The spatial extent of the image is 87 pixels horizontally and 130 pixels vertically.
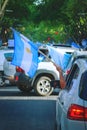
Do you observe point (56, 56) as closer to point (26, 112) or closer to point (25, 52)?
point (25, 52)

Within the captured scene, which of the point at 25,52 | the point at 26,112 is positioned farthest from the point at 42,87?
the point at 25,52

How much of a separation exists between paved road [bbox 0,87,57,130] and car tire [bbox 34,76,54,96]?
231 millimetres

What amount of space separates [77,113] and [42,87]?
14605mm

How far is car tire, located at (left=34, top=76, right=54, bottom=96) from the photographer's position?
2155cm

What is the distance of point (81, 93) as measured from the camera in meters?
7.12

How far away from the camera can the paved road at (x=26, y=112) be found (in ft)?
42.8

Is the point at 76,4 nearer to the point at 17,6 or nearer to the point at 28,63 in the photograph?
the point at 17,6

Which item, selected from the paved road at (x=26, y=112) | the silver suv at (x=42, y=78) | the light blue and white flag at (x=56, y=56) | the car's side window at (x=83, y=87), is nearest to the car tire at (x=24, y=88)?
the paved road at (x=26, y=112)

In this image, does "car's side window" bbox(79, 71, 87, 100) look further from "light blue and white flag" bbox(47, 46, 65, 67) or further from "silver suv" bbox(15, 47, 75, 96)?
"silver suv" bbox(15, 47, 75, 96)

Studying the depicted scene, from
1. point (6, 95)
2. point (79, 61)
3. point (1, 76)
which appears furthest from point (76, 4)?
point (79, 61)

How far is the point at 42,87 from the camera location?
21.6m

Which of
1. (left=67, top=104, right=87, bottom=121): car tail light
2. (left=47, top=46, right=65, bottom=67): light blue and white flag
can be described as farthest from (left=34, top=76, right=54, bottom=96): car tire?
(left=67, top=104, right=87, bottom=121): car tail light

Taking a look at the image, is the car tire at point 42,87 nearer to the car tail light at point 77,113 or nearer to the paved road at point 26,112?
the paved road at point 26,112

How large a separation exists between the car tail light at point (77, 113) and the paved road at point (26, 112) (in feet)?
17.7
